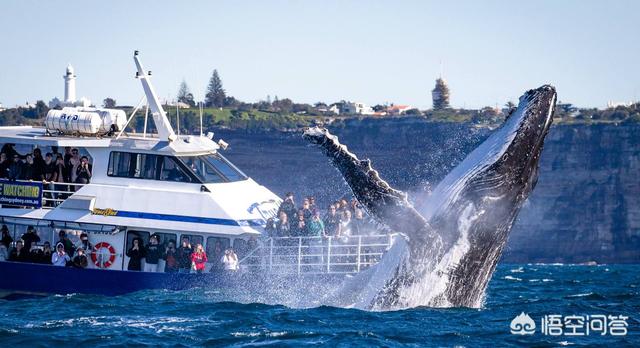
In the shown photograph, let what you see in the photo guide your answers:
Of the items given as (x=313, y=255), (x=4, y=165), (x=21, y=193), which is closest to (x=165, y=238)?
(x=21, y=193)

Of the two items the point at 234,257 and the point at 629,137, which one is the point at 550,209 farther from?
the point at 234,257

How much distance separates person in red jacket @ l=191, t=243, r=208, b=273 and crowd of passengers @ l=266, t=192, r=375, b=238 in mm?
1409

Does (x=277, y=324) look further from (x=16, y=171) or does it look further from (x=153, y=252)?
(x=16, y=171)

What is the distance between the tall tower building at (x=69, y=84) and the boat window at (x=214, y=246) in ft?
35.1

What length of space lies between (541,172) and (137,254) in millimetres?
65592

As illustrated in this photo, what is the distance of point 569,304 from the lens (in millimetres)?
18938

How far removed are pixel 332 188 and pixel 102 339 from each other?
2689 inches

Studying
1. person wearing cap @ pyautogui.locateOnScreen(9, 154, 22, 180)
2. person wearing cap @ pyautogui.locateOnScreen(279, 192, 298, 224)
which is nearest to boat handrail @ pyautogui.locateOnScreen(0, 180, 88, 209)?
person wearing cap @ pyautogui.locateOnScreen(9, 154, 22, 180)

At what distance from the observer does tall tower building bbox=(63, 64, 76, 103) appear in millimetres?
31627

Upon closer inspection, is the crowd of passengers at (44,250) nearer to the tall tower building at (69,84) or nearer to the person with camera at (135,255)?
the person with camera at (135,255)

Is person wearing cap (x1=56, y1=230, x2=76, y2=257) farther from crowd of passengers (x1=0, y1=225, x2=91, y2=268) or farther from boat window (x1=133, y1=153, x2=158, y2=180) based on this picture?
boat window (x1=133, y1=153, x2=158, y2=180)

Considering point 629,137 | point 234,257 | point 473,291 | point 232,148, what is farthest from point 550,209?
point 473,291

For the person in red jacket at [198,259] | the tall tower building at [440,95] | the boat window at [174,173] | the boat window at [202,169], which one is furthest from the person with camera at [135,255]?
the tall tower building at [440,95]

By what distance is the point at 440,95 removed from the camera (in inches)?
4008
